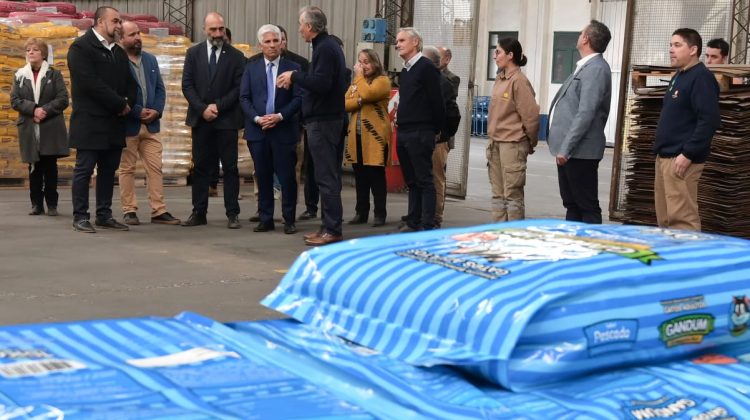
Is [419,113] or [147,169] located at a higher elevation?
[419,113]

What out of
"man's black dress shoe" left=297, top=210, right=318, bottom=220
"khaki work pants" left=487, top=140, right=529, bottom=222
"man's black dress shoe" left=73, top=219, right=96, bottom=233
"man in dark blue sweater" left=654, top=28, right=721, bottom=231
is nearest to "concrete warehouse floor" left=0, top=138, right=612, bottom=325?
"man's black dress shoe" left=73, top=219, right=96, bottom=233

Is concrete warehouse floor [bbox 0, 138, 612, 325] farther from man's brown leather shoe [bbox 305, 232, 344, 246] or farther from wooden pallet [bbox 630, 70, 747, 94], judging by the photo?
wooden pallet [bbox 630, 70, 747, 94]

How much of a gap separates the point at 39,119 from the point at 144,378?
26.6ft

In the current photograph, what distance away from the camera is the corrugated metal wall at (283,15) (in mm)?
15062

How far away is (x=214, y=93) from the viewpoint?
32.3 ft

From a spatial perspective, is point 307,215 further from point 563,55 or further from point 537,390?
point 563,55

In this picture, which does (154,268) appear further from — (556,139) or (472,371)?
(472,371)

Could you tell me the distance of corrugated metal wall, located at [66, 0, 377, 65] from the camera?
15.1 m

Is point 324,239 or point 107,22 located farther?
point 107,22

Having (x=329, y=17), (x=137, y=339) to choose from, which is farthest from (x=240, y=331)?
(x=329, y=17)

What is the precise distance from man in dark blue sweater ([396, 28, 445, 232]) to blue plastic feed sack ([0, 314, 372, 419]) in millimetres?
6131

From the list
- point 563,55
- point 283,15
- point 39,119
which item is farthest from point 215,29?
point 563,55

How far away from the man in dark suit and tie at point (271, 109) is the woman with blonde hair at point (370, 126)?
687 mm

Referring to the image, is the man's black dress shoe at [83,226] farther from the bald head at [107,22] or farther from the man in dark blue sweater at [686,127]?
the man in dark blue sweater at [686,127]
